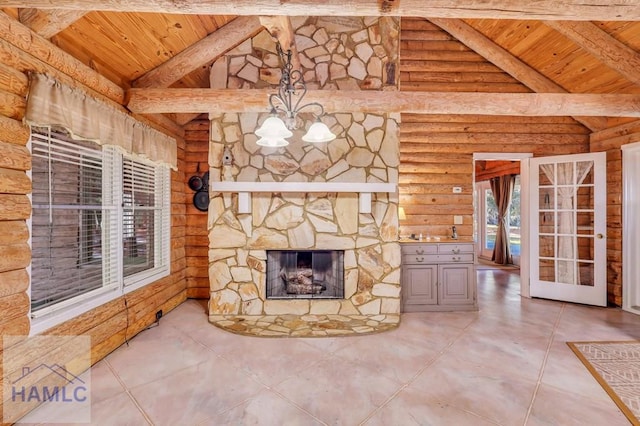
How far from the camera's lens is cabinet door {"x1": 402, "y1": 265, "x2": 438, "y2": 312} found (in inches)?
142

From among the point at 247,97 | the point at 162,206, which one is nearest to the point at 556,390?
the point at 247,97

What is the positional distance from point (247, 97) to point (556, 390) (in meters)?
3.57

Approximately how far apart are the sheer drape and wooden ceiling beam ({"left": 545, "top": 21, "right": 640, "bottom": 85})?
381cm

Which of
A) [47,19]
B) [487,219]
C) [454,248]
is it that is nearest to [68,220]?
[47,19]

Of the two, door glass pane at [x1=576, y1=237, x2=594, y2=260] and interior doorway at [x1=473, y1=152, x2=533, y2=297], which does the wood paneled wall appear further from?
door glass pane at [x1=576, y1=237, x2=594, y2=260]

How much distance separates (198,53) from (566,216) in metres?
5.25

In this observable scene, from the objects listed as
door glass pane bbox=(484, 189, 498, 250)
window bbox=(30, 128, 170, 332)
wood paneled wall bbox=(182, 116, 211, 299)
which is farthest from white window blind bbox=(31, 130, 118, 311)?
door glass pane bbox=(484, 189, 498, 250)

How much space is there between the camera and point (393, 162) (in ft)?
11.3

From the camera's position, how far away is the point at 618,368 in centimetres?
232

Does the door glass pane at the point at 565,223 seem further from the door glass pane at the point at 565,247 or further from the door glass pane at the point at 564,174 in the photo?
the door glass pane at the point at 564,174

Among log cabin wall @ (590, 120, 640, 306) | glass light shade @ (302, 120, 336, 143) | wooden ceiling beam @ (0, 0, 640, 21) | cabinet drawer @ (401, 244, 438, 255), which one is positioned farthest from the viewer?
log cabin wall @ (590, 120, 640, 306)

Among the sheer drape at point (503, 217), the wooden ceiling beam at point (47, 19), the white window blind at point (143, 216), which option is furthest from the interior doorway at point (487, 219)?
the wooden ceiling beam at point (47, 19)

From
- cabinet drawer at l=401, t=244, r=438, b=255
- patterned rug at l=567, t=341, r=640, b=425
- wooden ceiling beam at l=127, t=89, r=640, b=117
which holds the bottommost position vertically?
patterned rug at l=567, t=341, r=640, b=425

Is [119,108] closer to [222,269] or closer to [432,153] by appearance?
[222,269]
